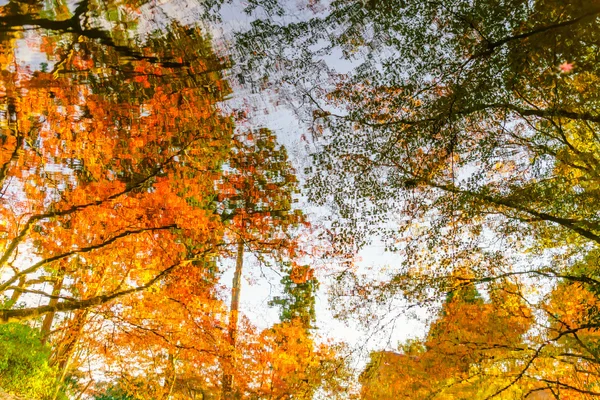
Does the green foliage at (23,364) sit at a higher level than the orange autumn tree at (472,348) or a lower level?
lower

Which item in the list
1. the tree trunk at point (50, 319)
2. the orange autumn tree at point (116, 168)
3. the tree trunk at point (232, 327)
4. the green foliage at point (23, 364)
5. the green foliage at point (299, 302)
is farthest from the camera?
the green foliage at point (299, 302)

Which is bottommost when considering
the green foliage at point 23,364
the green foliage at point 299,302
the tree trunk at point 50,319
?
the green foliage at point 23,364

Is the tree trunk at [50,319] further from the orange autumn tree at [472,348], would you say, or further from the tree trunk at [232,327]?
the orange autumn tree at [472,348]

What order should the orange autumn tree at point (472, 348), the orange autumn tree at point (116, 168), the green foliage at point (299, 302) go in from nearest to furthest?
1. the orange autumn tree at point (116, 168)
2. the orange autumn tree at point (472, 348)
3. the green foliage at point (299, 302)

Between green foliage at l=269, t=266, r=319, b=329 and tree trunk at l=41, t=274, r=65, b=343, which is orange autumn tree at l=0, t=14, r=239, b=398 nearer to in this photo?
tree trunk at l=41, t=274, r=65, b=343

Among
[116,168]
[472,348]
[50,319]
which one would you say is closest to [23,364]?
[50,319]

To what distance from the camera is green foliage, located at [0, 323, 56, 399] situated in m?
8.41

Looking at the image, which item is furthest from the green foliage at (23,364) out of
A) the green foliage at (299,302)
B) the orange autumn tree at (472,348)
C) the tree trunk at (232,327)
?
the green foliage at (299,302)

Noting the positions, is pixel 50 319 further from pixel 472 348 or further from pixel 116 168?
pixel 472 348

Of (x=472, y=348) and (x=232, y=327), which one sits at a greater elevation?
(x=232, y=327)

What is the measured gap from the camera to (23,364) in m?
8.64

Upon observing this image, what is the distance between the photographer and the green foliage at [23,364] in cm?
841

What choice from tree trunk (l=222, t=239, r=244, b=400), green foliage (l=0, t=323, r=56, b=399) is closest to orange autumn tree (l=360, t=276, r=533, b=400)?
tree trunk (l=222, t=239, r=244, b=400)

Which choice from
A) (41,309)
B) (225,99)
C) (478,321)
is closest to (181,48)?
(225,99)
